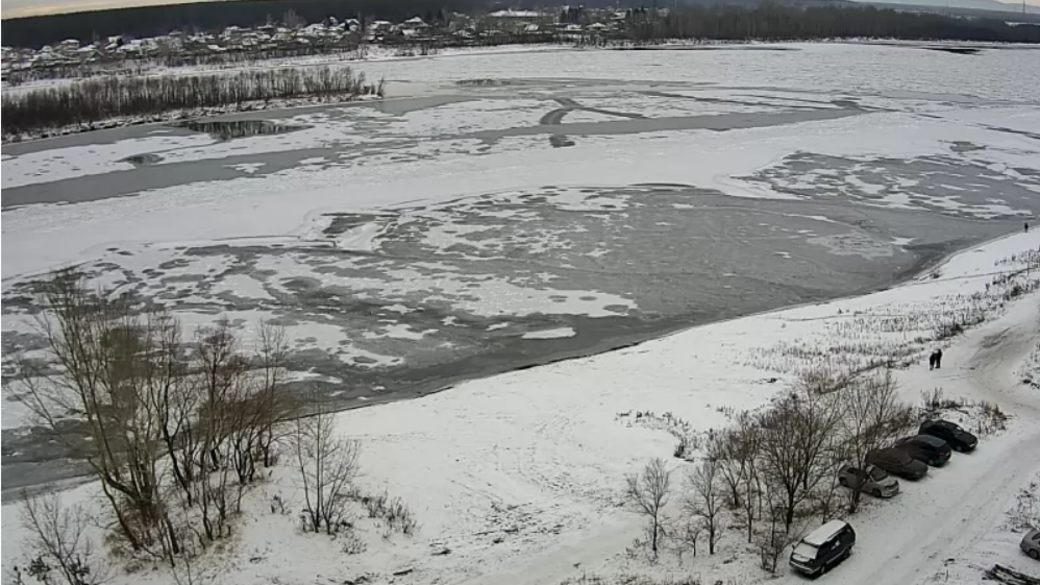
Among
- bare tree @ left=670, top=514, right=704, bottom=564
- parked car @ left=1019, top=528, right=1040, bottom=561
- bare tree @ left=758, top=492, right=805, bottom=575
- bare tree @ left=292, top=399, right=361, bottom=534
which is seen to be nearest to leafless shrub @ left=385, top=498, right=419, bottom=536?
bare tree @ left=292, top=399, right=361, bottom=534

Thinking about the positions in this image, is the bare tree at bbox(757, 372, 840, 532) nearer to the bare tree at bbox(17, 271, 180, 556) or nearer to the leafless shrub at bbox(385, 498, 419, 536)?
the leafless shrub at bbox(385, 498, 419, 536)

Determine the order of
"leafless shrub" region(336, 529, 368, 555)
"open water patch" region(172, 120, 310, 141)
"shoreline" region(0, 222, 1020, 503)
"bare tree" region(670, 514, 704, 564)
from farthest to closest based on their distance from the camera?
1. "open water patch" region(172, 120, 310, 141)
2. "shoreline" region(0, 222, 1020, 503)
3. "leafless shrub" region(336, 529, 368, 555)
4. "bare tree" region(670, 514, 704, 564)

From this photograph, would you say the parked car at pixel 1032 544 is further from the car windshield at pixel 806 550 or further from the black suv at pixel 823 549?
the car windshield at pixel 806 550

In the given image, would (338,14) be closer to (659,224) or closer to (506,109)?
(506,109)

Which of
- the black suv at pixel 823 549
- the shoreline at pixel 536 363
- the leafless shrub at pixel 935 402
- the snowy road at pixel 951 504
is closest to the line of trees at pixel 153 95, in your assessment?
the shoreline at pixel 536 363

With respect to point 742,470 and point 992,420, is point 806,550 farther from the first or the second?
point 992,420

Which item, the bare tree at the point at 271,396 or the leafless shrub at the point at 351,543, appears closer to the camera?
the leafless shrub at the point at 351,543

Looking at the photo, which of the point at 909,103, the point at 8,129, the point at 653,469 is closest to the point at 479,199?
the point at 653,469

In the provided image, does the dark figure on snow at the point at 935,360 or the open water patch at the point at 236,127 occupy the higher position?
the open water patch at the point at 236,127
